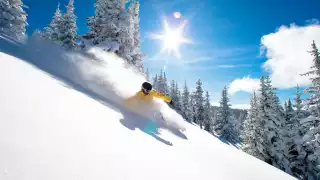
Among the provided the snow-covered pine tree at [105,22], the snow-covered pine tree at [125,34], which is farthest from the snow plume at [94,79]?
the snow-covered pine tree at [125,34]

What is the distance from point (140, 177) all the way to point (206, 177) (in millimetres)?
1771

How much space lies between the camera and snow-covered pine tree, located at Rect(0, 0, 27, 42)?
2705cm

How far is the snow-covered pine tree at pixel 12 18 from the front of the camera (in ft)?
88.7

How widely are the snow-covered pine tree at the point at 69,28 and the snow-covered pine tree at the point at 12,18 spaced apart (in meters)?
6.39

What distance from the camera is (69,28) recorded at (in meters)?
25.6

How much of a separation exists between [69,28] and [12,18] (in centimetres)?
944

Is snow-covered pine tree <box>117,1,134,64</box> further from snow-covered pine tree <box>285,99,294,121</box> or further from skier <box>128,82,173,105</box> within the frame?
snow-covered pine tree <box>285,99,294,121</box>

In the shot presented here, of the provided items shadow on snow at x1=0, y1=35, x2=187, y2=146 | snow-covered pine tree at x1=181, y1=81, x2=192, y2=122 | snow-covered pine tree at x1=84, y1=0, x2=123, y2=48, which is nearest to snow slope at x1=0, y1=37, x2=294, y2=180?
shadow on snow at x1=0, y1=35, x2=187, y2=146

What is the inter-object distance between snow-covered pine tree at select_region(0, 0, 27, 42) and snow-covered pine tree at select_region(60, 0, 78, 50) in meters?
6.39

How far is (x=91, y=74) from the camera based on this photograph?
1215 cm

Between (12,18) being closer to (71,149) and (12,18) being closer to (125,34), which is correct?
(125,34)

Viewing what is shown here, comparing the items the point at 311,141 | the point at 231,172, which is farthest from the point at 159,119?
the point at 311,141

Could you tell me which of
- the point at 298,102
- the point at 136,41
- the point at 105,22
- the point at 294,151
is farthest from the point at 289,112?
the point at 105,22

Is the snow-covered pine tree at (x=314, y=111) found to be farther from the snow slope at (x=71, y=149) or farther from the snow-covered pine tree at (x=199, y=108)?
the snow-covered pine tree at (x=199, y=108)
